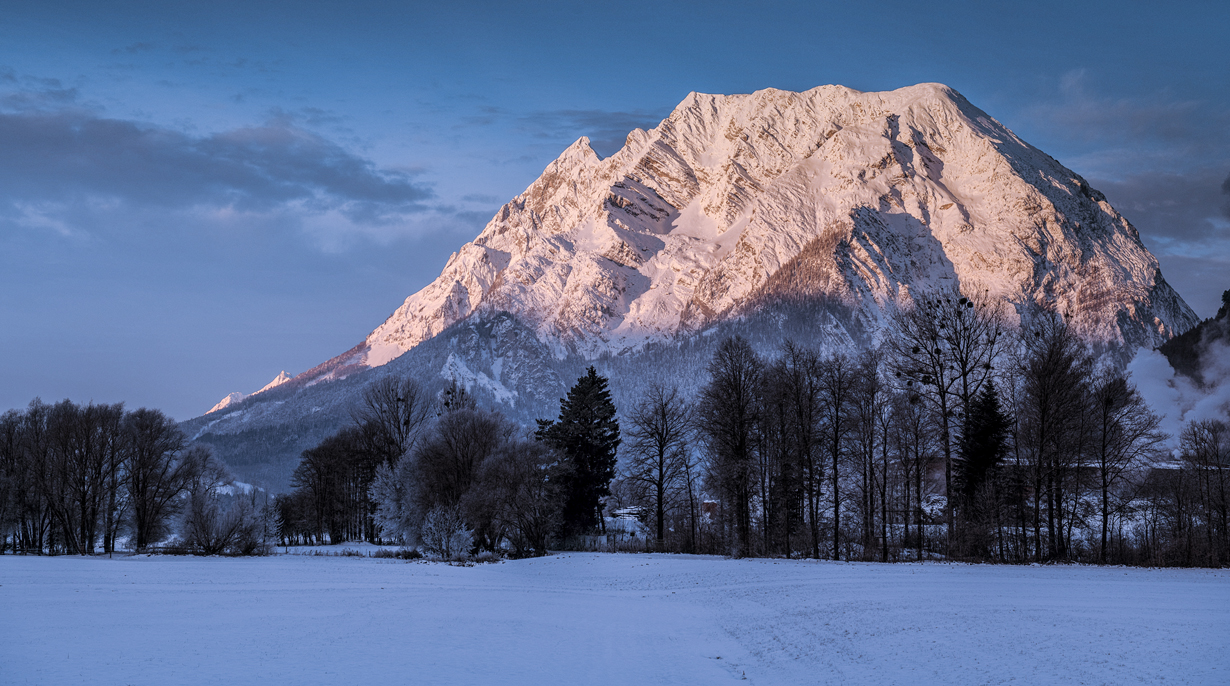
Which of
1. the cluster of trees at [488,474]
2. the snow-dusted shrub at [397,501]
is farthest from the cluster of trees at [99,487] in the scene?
the cluster of trees at [488,474]

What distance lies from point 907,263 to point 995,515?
538ft

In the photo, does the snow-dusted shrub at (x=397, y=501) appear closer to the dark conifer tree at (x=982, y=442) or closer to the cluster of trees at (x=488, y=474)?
the cluster of trees at (x=488, y=474)

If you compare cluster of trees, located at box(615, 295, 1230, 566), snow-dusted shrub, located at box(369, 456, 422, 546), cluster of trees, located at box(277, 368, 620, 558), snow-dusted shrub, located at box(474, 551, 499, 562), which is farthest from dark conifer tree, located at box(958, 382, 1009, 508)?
snow-dusted shrub, located at box(369, 456, 422, 546)

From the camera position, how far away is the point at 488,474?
44938 mm

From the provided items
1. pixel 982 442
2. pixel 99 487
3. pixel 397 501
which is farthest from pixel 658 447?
pixel 99 487

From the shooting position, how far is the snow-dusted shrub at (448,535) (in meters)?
44.3

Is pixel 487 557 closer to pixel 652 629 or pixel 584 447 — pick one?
pixel 584 447

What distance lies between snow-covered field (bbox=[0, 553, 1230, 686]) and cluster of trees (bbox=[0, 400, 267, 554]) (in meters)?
22.8

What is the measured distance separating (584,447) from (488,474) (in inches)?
363

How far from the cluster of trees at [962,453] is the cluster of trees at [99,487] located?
1085 inches

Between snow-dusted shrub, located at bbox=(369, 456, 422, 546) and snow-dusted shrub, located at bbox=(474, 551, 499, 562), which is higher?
snow-dusted shrub, located at bbox=(369, 456, 422, 546)

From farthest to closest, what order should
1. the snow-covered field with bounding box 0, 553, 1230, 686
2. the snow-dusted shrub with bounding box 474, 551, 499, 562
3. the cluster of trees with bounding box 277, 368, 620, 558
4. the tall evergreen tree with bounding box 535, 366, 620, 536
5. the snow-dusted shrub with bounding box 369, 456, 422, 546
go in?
1. the tall evergreen tree with bounding box 535, 366, 620, 536
2. the snow-dusted shrub with bounding box 369, 456, 422, 546
3. the cluster of trees with bounding box 277, 368, 620, 558
4. the snow-dusted shrub with bounding box 474, 551, 499, 562
5. the snow-covered field with bounding box 0, 553, 1230, 686

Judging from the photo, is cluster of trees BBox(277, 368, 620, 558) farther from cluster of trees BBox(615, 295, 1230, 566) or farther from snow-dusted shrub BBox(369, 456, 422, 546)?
cluster of trees BBox(615, 295, 1230, 566)

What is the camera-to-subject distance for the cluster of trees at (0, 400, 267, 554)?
168 ft
